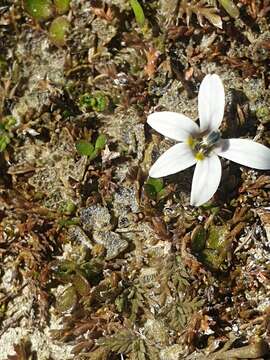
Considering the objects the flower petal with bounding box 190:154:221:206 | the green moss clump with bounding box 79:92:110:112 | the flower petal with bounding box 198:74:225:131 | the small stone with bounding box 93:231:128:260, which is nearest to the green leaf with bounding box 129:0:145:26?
the green moss clump with bounding box 79:92:110:112

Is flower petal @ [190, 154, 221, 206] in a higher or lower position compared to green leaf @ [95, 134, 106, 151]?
lower

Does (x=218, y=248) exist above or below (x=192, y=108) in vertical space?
below

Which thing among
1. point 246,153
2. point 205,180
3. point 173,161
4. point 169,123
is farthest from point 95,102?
point 246,153

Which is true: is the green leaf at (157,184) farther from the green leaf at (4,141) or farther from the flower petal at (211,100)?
the green leaf at (4,141)

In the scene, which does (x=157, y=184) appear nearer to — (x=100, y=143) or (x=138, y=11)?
(x=100, y=143)

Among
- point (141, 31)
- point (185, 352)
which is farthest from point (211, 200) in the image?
point (141, 31)

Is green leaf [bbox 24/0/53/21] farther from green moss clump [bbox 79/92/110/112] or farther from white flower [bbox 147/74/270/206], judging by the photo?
white flower [bbox 147/74/270/206]

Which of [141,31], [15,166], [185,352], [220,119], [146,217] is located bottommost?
[185,352]

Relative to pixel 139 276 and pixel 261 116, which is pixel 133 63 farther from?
pixel 139 276
